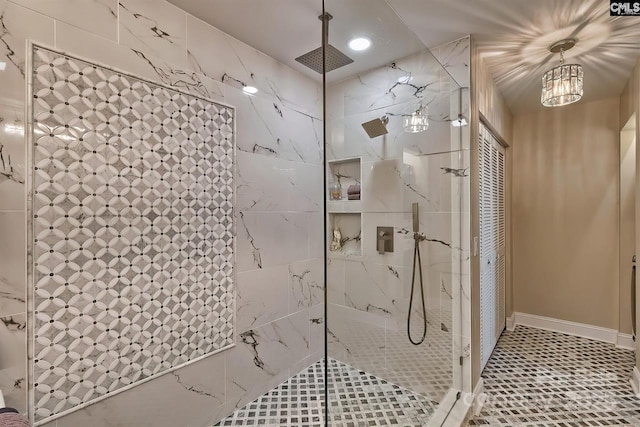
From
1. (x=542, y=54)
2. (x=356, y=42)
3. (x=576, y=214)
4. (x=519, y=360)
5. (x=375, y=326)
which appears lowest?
(x=519, y=360)

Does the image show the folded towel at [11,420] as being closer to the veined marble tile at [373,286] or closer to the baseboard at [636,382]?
the veined marble tile at [373,286]

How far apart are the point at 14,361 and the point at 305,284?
167 centimetres

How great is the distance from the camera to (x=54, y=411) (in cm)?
124

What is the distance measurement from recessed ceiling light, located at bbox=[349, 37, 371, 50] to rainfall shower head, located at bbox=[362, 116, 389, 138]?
0.38 m

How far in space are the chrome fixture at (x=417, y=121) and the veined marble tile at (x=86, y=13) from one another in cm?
157

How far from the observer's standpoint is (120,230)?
141 cm

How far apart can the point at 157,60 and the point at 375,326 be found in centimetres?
187

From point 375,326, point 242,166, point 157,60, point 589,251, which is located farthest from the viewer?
point 589,251

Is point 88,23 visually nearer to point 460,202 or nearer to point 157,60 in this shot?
point 157,60

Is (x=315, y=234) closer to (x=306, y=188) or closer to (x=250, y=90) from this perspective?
(x=306, y=188)

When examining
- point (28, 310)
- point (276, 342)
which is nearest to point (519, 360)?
point (276, 342)

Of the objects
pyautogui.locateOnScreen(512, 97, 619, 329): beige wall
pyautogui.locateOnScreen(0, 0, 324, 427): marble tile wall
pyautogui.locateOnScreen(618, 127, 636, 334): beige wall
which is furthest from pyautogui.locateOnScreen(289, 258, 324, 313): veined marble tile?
pyautogui.locateOnScreen(618, 127, 636, 334): beige wall

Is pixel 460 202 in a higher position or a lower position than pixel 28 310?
higher

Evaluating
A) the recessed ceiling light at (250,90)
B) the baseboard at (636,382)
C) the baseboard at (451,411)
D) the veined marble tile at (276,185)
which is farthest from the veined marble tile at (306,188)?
the baseboard at (636,382)
